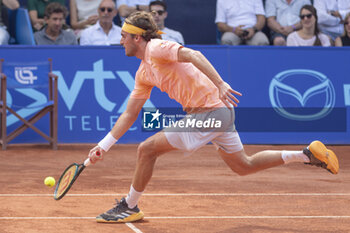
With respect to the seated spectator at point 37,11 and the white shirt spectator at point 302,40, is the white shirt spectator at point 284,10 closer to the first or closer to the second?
the white shirt spectator at point 302,40

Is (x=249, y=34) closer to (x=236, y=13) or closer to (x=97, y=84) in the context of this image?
(x=236, y=13)

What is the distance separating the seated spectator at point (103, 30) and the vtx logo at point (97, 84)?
0.91 metres

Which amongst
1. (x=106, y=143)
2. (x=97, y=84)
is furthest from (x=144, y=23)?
(x=97, y=84)

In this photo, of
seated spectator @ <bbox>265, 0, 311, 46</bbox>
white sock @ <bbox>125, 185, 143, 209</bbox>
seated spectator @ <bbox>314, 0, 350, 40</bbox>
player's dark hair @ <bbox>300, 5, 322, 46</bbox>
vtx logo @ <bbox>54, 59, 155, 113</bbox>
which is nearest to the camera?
white sock @ <bbox>125, 185, 143, 209</bbox>

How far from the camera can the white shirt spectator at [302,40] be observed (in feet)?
38.3

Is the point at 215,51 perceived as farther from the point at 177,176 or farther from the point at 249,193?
the point at 249,193

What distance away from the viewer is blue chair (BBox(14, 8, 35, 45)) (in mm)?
10922

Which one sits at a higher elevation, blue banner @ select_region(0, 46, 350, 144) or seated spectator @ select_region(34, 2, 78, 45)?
seated spectator @ select_region(34, 2, 78, 45)

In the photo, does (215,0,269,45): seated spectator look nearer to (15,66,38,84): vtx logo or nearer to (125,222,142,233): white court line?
(15,66,38,84): vtx logo

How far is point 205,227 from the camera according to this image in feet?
17.1

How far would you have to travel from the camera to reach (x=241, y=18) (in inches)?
482

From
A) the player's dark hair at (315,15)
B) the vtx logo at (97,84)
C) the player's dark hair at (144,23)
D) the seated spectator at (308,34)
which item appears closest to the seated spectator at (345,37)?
the seated spectator at (308,34)

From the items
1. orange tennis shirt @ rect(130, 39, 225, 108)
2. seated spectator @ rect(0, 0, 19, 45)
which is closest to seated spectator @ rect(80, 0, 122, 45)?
seated spectator @ rect(0, 0, 19, 45)

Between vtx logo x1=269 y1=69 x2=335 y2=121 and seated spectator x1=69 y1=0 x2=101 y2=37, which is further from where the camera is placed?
seated spectator x1=69 y1=0 x2=101 y2=37
